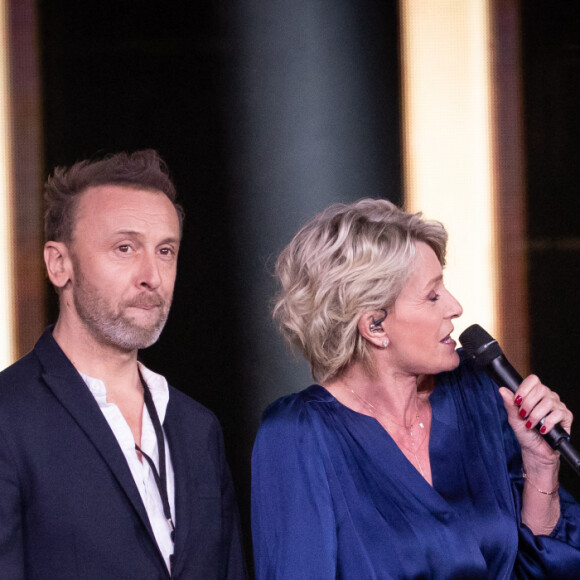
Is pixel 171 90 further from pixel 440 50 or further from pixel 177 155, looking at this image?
pixel 440 50

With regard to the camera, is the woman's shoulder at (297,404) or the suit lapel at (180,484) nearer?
the suit lapel at (180,484)

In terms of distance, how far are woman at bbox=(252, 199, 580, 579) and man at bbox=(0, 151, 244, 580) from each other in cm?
12

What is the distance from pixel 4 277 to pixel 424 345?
976 mm

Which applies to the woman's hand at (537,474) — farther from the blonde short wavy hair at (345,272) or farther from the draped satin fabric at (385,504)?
the blonde short wavy hair at (345,272)

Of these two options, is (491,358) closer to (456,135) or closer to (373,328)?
(373,328)

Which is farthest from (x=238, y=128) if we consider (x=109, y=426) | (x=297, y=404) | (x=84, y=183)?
(x=109, y=426)

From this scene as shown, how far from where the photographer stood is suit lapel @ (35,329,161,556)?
4.57ft

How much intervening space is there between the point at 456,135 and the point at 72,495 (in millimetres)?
1353

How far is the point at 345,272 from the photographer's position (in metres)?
1.55

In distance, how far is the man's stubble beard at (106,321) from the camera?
58.3 inches

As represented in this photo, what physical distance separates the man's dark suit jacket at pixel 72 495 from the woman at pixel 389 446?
137 millimetres

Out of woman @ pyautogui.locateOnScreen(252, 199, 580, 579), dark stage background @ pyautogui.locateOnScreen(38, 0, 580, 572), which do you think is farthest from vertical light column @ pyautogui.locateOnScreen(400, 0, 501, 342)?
woman @ pyautogui.locateOnScreen(252, 199, 580, 579)

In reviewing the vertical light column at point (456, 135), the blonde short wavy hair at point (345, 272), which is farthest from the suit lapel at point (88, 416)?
the vertical light column at point (456, 135)

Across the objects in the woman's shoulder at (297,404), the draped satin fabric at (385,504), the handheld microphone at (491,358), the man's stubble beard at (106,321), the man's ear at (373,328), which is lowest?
the draped satin fabric at (385,504)
